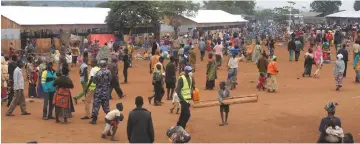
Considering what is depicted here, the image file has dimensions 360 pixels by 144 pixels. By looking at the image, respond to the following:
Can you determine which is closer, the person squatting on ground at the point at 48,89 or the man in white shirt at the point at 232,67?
the person squatting on ground at the point at 48,89

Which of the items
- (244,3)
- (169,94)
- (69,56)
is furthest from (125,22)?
(244,3)

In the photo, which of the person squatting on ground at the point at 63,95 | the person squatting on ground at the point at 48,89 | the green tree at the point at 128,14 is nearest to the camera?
the person squatting on ground at the point at 63,95

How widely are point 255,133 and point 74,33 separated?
2348 cm

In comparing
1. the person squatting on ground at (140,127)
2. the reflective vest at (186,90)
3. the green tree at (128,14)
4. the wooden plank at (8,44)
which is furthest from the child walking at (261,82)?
the green tree at (128,14)

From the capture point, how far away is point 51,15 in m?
31.4

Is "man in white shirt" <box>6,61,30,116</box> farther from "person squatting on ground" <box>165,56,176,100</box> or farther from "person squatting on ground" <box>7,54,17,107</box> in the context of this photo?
"person squatting on ground" <box>165,56,176,100</box>

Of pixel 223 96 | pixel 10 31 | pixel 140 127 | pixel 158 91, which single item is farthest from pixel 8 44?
pixel 140 127

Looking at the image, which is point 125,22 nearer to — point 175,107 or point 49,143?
point 175,107

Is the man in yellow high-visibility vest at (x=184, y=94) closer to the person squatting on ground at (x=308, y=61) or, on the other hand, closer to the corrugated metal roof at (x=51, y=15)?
the person squatting on ground at (x=308, y=61)

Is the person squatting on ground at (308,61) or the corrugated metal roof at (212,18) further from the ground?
the corrugated metal roof at (212,18)

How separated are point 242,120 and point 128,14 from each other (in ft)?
73.9

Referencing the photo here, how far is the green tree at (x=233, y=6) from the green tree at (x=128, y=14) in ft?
161

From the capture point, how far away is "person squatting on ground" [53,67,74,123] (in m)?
10.1

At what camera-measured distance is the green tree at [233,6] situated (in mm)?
81812
